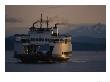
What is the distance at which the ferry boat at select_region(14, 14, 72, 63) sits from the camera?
3707 mm

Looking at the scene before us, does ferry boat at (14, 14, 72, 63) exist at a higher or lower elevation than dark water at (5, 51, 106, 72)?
higher

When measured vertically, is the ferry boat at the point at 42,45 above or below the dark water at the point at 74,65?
above

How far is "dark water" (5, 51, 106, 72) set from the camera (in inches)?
145

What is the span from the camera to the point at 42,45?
3.73 m

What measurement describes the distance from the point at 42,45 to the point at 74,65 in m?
0.47

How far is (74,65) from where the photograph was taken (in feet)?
12.1

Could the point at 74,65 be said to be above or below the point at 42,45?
below

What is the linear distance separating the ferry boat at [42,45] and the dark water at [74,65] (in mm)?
65

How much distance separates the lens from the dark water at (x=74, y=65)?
12.1ft

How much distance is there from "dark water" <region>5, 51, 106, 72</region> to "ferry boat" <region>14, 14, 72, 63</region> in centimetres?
Result: 6

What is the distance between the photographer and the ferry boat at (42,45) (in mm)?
3707
